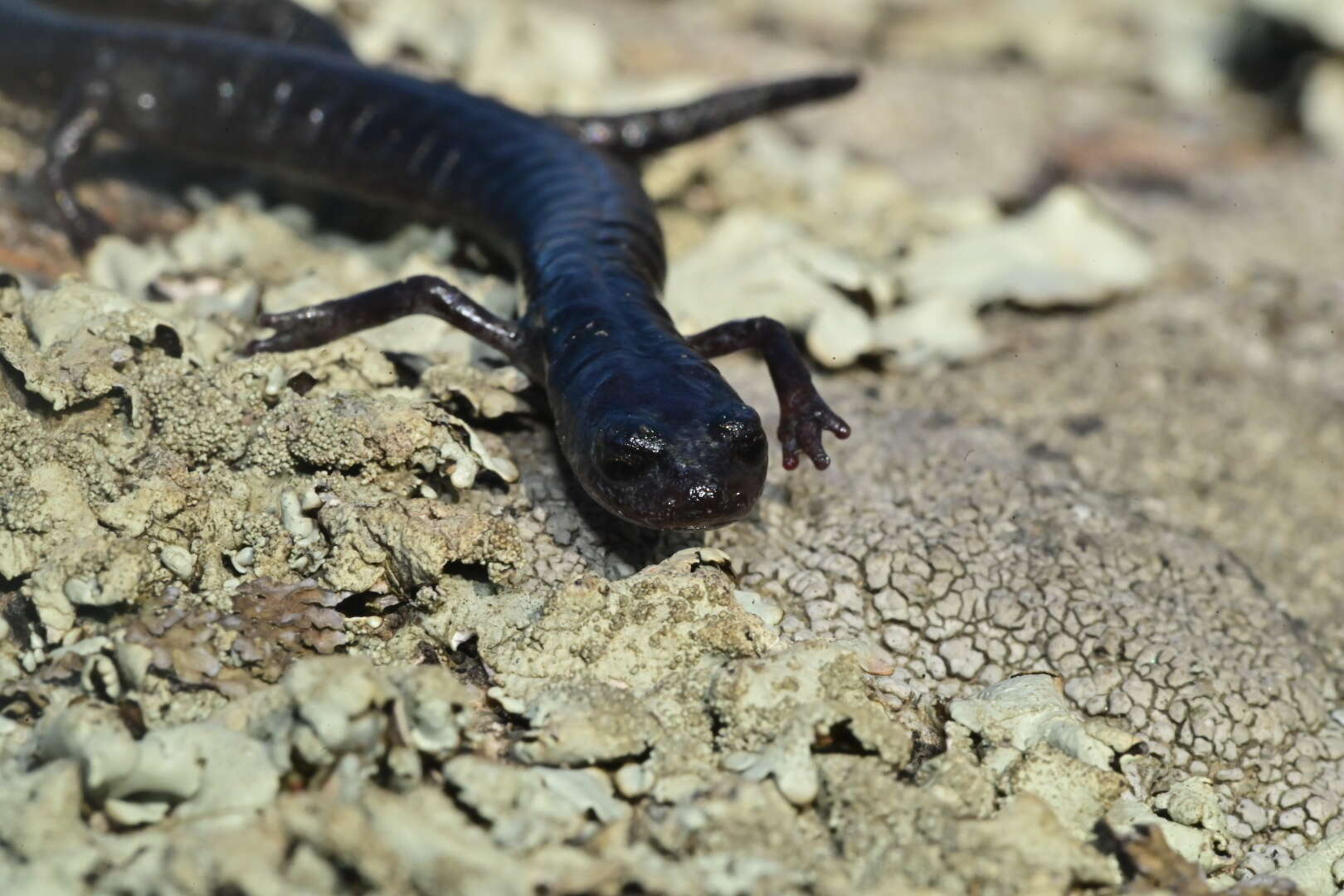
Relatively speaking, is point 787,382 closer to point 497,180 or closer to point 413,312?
point 413,312

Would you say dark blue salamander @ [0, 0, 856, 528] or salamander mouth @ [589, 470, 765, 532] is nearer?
salamander mouth @ [589, 470, 765, 532]

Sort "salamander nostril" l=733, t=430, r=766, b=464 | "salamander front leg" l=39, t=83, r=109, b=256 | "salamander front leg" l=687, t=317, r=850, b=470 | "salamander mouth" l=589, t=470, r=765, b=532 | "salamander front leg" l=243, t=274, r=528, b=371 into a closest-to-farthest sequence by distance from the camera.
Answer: "salamander mouth" l=589, t=470, r=765, b=532, "salamander nostril" l=733, t=430, r=766, b=464, "salamander front leg" l=687, t=317, r=850, b=470, "salamander front leg" l=243, t=274, r=528, b=371, "salamander front leg" l=39, t=83, r=109, b=256

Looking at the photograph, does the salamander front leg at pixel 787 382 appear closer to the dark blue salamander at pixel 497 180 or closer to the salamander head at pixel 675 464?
the dark blue salamander at pixel 497 180

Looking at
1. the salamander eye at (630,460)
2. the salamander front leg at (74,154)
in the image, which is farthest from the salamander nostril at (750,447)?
the salamander front leg at (74,154)

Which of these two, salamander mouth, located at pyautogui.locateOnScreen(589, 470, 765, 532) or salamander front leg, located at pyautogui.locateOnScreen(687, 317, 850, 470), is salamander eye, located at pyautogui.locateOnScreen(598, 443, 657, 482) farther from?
salamander front leg, located at pyautogui.locateOnScreen(687, 317, 850, 470)

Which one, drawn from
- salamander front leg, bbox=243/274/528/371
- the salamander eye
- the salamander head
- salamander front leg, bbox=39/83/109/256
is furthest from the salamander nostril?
salamander front leg, bbox=39/83/109/256

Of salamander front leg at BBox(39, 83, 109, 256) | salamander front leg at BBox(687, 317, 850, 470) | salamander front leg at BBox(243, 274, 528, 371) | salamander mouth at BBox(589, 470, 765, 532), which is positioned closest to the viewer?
salamander mouth at BBox(589, 470, 765, 532)

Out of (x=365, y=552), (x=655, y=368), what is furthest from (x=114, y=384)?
(x=655, y=368)
